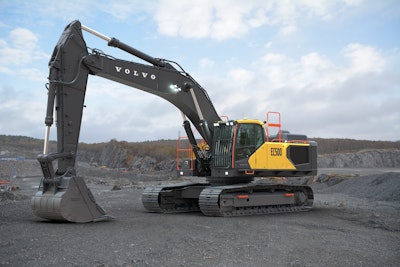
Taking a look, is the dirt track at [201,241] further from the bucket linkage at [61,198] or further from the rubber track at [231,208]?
the rubber track at [231,208]

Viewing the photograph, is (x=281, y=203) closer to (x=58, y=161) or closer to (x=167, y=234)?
(x=167, y=234)

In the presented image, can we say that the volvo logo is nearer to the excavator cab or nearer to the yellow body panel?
the excavator cab

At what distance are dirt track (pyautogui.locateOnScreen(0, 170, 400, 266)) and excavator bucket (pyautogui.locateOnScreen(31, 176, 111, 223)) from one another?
273 mm

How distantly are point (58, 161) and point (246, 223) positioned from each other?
4913mm

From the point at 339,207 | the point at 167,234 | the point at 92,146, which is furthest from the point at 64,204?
the point at 92,146

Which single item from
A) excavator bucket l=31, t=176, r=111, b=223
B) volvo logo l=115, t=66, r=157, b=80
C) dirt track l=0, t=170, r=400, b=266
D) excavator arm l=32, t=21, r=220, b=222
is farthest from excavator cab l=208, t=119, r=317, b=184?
excavator bucket l=31, t=176, r=111, b=223

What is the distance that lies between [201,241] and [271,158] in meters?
5.55

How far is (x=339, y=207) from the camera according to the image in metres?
15.6

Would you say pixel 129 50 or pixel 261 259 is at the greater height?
pixel 129 50

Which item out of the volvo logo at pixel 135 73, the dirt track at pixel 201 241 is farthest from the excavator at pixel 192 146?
the dirt track at pixel 201 241

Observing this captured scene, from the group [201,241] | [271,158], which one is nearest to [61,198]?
[201,241]

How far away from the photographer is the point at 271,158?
515 inches

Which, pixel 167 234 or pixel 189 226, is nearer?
pixel 167 234

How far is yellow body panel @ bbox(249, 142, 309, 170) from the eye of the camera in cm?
1272
